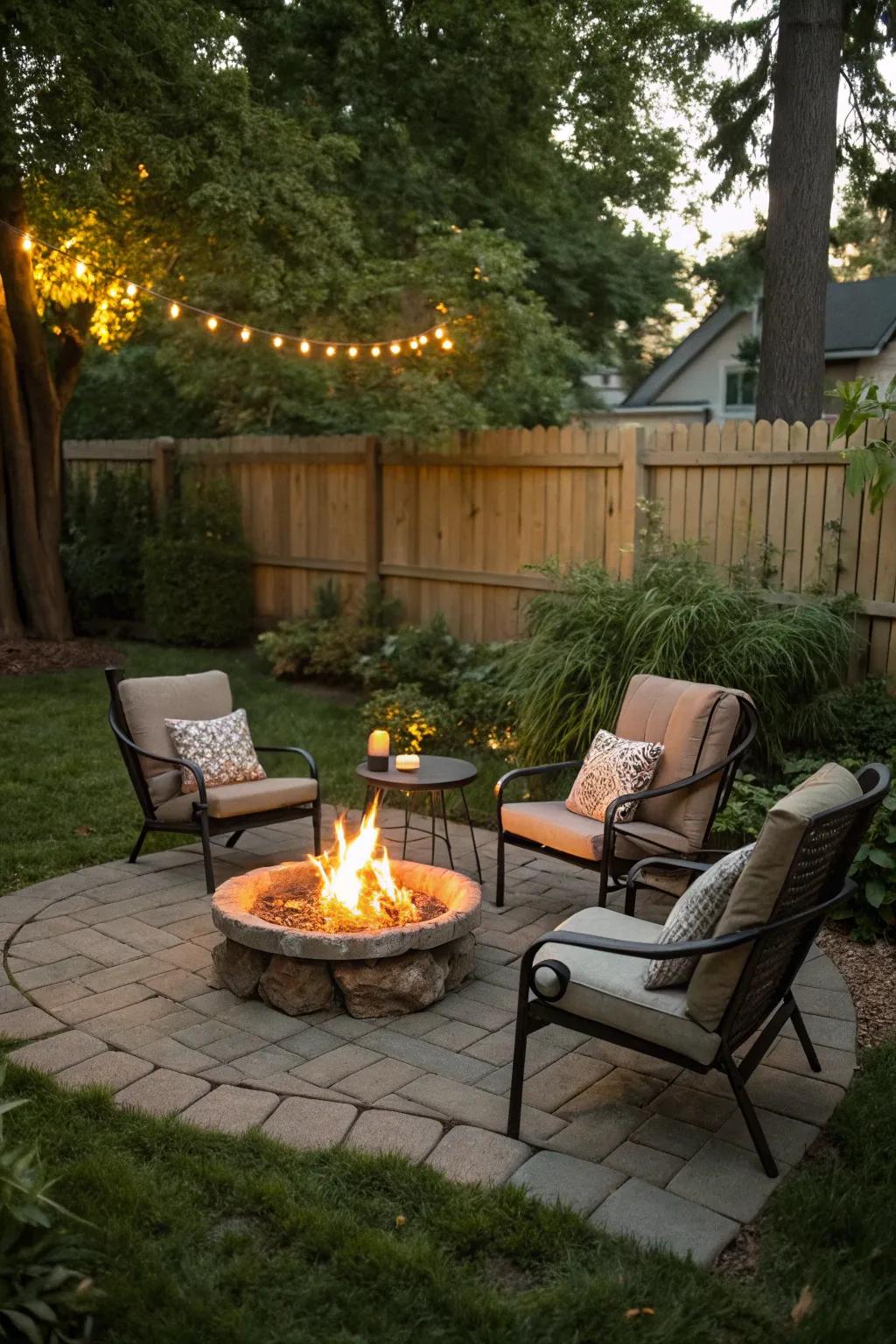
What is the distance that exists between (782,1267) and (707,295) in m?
24.8

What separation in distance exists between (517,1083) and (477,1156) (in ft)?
0.73

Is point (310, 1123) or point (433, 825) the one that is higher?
point (433, 825)

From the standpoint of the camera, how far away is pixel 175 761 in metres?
5.36

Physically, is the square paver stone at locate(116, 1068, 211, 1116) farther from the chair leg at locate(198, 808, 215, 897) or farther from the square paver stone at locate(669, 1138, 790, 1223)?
the chair leg at locate(198, 808, 215, 897)

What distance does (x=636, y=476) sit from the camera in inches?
308

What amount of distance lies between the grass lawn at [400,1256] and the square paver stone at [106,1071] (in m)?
0.27

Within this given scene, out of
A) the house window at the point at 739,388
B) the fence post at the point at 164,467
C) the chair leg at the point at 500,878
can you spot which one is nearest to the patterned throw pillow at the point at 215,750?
the chair leg at the point at 500,878

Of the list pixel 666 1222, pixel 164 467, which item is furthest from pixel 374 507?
pixel 666 1222

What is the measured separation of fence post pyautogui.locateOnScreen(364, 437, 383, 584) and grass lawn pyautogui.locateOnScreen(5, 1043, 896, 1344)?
24.1 ft

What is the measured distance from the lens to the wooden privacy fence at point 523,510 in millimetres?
6816

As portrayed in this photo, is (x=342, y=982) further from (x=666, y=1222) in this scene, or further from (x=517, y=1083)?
(x=666, y=1222)

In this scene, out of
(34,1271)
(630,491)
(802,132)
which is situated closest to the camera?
(34,1271)

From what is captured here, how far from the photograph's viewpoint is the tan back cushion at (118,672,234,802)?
5.55m

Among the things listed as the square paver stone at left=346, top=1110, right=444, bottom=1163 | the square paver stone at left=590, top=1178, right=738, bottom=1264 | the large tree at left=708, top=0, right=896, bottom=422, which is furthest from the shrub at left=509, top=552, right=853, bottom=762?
the square paver stone at left=590, top=1178, right=738, bottom=1264
